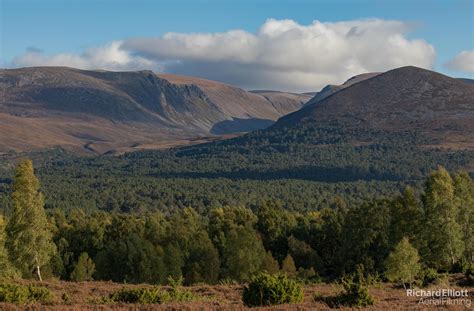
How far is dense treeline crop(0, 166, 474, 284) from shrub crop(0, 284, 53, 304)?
29028 millimetres

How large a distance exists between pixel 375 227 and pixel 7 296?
66840 millimetres

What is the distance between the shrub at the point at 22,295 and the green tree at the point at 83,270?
59470 millimetres

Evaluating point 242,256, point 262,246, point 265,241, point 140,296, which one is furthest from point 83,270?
point 140,296

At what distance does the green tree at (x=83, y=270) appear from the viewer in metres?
88.7

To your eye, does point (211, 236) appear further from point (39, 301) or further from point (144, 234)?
point (39, 301)

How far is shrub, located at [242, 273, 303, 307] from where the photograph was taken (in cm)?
2706

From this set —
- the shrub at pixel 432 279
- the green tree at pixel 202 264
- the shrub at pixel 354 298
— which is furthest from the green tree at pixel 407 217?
the shrub at pixel 354 298

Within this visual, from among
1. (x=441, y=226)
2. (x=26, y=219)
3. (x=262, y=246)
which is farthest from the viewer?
(x=262, y=246)

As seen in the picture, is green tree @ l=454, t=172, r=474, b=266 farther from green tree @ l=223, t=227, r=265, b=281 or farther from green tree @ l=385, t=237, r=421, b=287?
green tree @ l=223, t=227, r=265, b=281

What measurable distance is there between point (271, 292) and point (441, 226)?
45.3 metres

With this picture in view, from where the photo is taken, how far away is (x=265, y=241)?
11288 cm

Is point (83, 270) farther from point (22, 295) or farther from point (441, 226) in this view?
point (22, 295)

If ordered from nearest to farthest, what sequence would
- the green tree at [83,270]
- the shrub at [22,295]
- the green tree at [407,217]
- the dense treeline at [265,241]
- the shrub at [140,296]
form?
the shrub at [22,295] < the shrub at [140,296] < the dense treeline at [265,241] < the green tree at [407,217] < the green tree at [83,270]

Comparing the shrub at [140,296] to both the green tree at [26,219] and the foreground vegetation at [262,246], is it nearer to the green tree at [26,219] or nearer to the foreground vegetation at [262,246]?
the foreground vegetation at [262,246]
